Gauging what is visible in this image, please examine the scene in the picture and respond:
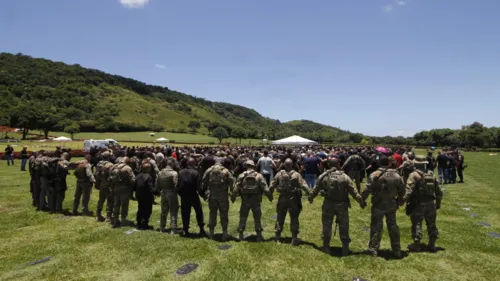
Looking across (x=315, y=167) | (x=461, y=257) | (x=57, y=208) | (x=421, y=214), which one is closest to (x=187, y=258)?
(x=421, y=214)

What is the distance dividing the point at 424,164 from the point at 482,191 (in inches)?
479

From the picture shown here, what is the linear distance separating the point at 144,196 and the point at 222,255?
368cm

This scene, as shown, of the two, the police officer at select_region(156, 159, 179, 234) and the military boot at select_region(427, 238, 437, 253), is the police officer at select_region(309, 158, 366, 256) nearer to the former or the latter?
the military boot at select_region(427, 238, 437, 253)

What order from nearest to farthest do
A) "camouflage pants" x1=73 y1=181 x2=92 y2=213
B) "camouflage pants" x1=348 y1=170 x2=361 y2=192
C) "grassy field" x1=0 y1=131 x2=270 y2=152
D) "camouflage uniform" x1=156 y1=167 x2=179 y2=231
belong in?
"camouflage uniform" x1=156 y1=167 x2=179 y2=231
"camouflage pants" x1=73 y1=181 x2=92 y2=213
"camouflage pants" x1=348 y1=170 x2=361 y2=192
"grassy field" x1=0 y1=131 x2=270 y2=152

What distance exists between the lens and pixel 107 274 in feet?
22.6

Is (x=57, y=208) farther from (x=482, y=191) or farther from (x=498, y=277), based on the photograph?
(x=482, y=191)

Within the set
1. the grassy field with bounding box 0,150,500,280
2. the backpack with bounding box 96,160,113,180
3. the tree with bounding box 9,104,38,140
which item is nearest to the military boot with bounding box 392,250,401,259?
the grassy field with bounding box 0,150,500,280

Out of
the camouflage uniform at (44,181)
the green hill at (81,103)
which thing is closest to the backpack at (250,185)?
the camouflage uniform at (44,181)

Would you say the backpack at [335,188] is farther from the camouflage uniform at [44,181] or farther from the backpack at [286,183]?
the camouflage uniform at [44,181]

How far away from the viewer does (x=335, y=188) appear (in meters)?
7.85

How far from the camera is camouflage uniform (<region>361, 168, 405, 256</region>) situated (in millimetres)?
7727

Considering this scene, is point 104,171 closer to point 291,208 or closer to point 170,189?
point 170,189

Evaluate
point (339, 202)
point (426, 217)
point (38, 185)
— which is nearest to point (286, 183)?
point (339, 202)

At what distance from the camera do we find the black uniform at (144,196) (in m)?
10.0
